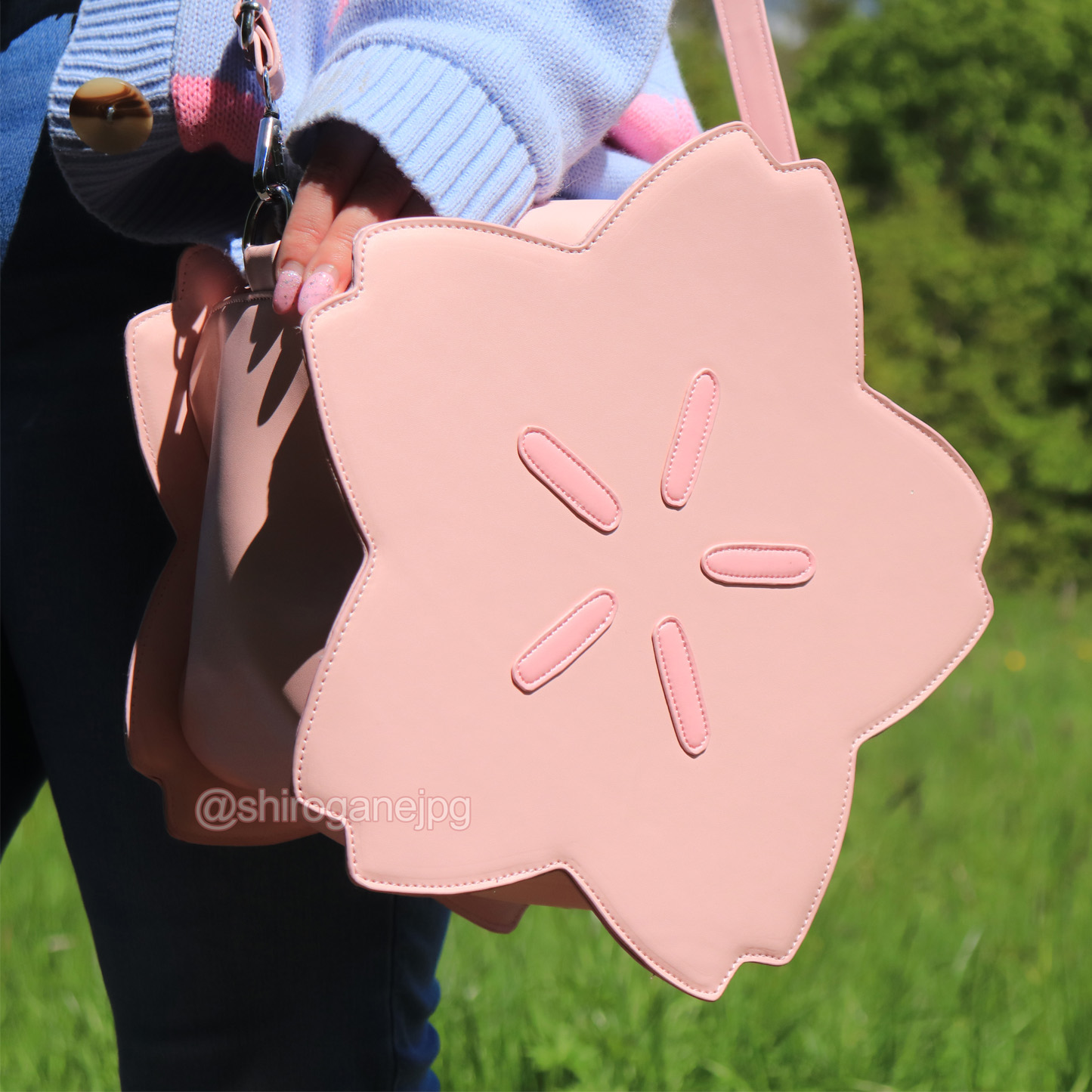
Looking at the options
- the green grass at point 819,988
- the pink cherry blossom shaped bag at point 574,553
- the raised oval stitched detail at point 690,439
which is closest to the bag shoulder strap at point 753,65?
the pink cherry blossom shaped bag at point 574,553

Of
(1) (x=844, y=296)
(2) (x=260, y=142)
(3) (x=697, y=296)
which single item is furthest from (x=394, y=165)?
(1) (x=844, y=296)

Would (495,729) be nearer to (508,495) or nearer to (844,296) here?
(508,495)

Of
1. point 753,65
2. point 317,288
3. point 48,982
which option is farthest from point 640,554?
point 48,982

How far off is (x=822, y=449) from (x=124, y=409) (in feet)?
1.83

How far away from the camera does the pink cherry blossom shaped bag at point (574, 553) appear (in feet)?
2.32

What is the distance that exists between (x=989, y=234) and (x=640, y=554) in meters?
6.12

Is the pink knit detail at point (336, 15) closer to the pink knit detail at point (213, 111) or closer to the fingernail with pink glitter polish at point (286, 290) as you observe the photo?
the pink knit detail at point (213, 111)

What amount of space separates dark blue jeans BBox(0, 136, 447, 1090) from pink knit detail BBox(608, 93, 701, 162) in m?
0.39

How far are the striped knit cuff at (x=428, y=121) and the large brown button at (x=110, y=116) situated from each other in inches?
4.3

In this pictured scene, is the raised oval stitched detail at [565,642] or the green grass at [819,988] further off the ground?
the raised oval stitched detail at [565,642]

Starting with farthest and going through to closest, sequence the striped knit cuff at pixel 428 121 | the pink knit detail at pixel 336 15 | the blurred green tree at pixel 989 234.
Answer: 1. the blurred green tree at pixel 989 234
2. the pink knit detail at pixel 336 15
3. the striped knit cuff at pixel 428 121

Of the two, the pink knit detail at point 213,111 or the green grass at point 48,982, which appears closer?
the pink knit detail at point 213,111

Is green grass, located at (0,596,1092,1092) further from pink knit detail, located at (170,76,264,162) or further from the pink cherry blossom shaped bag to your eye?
pink knit detail, located at (170,76,264,162)

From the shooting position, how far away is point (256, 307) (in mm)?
765
